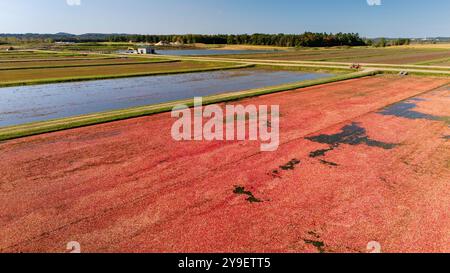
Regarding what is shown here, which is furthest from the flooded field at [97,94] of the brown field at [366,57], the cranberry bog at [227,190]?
the brown field at [366,57]

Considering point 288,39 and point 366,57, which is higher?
point 288,39

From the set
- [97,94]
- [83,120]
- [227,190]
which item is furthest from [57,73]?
[227,190]

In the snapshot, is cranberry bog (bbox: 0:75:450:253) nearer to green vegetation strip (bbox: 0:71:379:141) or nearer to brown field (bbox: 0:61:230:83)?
green vegetation strip (bbox: 0:71:379:141)

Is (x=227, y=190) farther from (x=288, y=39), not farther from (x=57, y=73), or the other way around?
(x=288, y=39)

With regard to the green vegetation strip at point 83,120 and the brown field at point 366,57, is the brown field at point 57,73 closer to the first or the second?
the green vegetation strip at point 83,120

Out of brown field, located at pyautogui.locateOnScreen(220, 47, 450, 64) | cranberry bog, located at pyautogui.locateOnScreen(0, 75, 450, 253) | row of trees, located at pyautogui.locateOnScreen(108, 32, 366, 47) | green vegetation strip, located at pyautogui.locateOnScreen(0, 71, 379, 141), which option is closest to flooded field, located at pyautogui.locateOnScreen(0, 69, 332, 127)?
green vegetation strip, located at pyautogui.locateOnScreen(0, 71, 379, 141)
